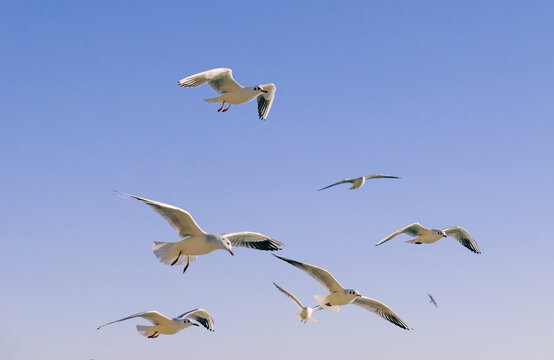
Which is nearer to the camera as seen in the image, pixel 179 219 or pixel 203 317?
pixel 179 219

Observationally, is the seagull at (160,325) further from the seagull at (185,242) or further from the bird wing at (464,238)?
the bird wing at (464,238)

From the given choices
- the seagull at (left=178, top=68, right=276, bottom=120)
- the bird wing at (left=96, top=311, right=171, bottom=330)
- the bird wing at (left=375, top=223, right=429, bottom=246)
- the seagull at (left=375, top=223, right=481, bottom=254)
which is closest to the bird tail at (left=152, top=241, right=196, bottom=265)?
the bird wing at (left=96, top=311, right=171, bottom=330)

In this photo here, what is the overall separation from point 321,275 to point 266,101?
7.61 meters

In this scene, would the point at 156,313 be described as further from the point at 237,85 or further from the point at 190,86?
the point at 237,85

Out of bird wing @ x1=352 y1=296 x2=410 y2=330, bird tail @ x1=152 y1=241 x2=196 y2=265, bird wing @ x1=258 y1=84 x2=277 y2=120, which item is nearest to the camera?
bird tail @ x1=152 y1=241 x2=196 y2=265

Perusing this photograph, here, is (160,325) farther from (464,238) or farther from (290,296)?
(464,238)

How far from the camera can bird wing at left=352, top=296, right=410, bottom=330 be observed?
18359mm

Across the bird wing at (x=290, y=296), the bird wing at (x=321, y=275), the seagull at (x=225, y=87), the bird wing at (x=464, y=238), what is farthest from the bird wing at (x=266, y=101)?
the bird wing at (x=464, y=238)

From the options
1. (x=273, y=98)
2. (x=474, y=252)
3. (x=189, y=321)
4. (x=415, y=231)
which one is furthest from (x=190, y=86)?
(x=474, y=252)

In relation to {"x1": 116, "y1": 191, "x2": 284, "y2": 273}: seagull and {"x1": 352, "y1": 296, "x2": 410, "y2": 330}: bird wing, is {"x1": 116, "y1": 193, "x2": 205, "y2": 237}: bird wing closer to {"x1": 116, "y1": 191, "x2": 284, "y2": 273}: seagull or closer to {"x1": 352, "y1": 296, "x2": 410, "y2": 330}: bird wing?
{"x1": 116, "y1": 191, "x2": 284, "y2": 273}: seagull

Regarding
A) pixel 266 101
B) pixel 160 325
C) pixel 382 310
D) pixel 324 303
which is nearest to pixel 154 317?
pixel 160 325

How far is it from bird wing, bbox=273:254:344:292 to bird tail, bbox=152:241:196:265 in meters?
2.52

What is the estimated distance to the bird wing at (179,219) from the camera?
530 inches

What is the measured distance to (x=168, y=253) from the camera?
14.5 m
